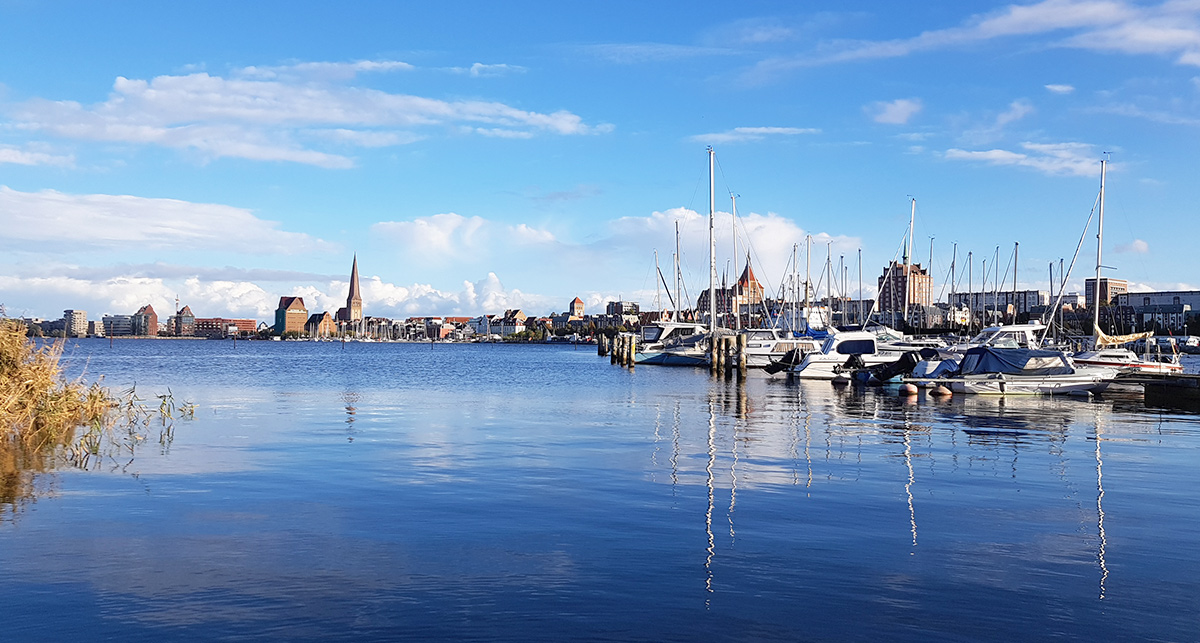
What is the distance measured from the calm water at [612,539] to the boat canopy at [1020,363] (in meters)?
16.4

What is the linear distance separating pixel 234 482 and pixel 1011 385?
108 ft

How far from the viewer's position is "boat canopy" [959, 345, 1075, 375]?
40.6 meters

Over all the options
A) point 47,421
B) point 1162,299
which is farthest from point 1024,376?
point 1162,299

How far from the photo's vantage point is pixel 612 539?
39.0 feet

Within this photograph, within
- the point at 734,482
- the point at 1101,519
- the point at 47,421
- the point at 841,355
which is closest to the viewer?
the point at 1101,519

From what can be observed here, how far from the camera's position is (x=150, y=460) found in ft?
62.0

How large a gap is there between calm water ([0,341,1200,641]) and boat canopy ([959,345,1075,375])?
16.4 meters

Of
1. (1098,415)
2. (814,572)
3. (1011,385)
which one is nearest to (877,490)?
(814,572)

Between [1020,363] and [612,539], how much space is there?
33800 millimetres

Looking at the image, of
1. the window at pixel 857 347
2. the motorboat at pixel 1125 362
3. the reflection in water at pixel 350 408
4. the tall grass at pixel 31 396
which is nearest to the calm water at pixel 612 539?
the reflection in water at pixel 350 408

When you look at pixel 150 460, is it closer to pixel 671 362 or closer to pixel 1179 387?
pixel 1179 387

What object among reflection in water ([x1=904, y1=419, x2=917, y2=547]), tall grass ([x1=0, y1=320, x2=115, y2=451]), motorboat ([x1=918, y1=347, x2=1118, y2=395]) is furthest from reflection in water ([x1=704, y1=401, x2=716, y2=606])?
motorboat ([x1=918, y1=347, x2=1118, y2=395])

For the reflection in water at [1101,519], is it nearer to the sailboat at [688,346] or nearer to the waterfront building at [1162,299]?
the sailboat at [688,346]

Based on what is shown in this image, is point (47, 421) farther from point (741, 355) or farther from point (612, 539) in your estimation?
point (741, 355)
